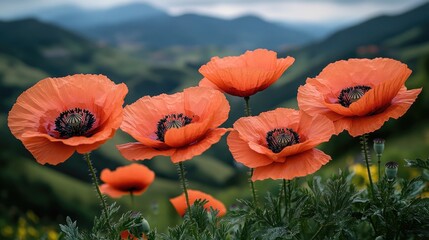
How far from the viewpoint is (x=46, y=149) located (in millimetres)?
2486

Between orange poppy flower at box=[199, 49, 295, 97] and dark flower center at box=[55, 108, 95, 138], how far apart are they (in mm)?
725

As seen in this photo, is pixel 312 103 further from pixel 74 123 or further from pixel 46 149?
pixel 46 149

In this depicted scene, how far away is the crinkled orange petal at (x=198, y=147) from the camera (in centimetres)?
238

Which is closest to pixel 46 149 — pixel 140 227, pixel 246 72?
pixel 140 227

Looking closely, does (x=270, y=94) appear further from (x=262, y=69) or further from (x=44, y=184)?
(x=262, y=69)

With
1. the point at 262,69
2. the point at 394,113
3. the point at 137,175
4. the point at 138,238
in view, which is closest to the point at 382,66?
the point at 394,113

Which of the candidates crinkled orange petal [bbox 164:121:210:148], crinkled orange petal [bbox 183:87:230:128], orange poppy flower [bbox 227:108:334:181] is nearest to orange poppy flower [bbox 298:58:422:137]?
orange poppy flower [bbox 227:108:334:181]

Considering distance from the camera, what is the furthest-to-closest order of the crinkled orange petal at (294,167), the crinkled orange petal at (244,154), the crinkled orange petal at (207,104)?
the crinkled orange petal at (207,104) < the crinkled orange petal at (244,154) < the crinkled orange petal at (294,167)

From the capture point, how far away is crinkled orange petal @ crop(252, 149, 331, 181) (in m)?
2.34

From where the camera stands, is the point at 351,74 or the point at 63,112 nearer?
the point at 63,112

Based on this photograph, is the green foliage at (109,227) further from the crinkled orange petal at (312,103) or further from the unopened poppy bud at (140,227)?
the crinkled orange petal at (312,103)

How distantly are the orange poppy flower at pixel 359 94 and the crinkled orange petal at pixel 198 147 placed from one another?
0.53 meters

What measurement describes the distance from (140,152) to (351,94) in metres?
1.27

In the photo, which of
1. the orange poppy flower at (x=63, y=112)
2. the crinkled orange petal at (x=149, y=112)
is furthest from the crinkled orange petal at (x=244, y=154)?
the orange poppy flower at (x=63, y=112)
